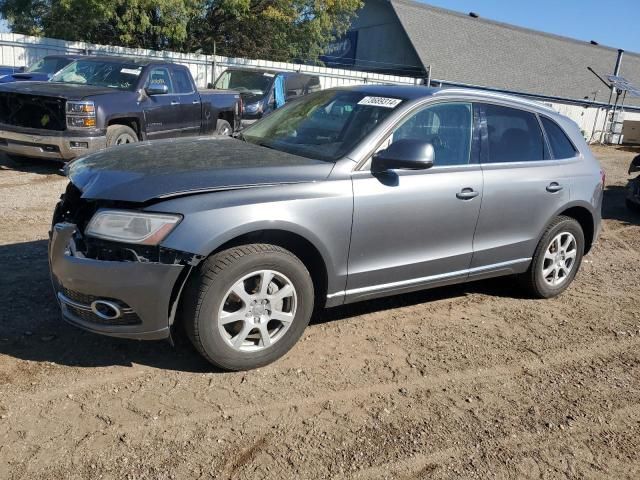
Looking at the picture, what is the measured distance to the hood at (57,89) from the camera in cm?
862

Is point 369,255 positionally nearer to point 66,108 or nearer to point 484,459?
point 484,459

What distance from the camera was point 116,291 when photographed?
10.6ft

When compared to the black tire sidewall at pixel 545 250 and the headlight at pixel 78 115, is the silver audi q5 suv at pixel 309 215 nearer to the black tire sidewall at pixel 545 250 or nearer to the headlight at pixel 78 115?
the black tire sidewall at pixel 545 250

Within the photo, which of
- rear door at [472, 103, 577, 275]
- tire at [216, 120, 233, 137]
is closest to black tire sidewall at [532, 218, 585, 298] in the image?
rear door at [472, 103, 577, 275]

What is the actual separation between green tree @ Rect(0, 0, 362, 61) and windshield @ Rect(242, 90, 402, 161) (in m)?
16.2

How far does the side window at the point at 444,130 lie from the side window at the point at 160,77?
22.4ft

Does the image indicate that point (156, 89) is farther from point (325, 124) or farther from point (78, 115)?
point (325, 124)

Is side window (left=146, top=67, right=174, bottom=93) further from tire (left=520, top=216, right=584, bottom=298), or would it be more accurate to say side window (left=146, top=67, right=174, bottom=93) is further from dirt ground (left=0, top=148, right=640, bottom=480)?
tire (left=520, top=216, right=584, bottom=298)

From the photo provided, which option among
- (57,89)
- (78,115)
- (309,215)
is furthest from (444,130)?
(57,89)

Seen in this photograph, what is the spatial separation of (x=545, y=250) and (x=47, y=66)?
10.3 meters

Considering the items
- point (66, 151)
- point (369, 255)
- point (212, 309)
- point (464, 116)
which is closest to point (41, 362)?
point (212, 309)

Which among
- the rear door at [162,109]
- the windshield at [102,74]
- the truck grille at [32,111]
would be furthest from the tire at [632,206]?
the truck grille at [32,111]

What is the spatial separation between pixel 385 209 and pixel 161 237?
1484mm

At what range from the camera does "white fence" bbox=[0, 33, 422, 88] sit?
1584cm
